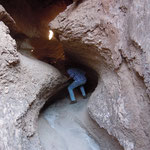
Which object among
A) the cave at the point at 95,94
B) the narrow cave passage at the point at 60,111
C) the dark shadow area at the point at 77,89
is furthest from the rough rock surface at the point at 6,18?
the dark shadow area at the point at 77,89

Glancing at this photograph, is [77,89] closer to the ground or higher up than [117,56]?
closer to the ground

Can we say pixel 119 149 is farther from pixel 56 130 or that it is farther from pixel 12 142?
pixel 12 142

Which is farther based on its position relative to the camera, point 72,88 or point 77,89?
point 77,89

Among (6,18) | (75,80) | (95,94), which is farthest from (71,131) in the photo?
(6,18)

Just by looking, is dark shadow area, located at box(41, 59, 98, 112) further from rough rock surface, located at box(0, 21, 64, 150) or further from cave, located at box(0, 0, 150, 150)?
rough rock surface, located at box(0, 21, 64, 150)

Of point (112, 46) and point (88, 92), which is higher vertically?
point (112, 46)

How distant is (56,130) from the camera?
174 cm

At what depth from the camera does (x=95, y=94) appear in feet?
5.71

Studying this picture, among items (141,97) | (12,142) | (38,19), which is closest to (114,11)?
(141,97)

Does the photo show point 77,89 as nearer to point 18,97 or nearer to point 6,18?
point 18,97

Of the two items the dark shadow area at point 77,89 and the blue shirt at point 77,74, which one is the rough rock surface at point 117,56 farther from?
the dark shadow area at point 77,89

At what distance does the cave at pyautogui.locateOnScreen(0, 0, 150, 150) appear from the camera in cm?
124

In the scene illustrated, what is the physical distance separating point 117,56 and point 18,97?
38.7 inches

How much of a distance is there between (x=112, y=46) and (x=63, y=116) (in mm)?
1061
